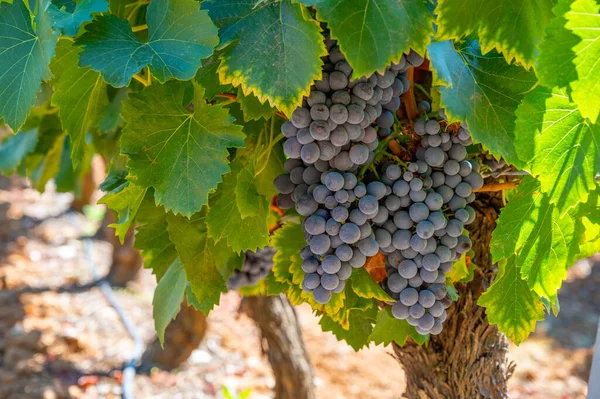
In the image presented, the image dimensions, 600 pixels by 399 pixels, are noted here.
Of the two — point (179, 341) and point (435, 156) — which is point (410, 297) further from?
point (179, 341)

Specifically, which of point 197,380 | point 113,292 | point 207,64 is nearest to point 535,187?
point 207,64

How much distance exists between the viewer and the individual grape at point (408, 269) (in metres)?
0.69

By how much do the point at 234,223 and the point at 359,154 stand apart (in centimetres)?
19

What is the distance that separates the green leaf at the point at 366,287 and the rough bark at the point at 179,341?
1.70 meters

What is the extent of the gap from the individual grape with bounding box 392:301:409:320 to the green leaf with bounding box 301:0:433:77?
300 mm

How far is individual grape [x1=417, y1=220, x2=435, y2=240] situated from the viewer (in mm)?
656

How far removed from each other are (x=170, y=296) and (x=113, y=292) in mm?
2883

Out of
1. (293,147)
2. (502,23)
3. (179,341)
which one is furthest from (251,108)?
(179,341)

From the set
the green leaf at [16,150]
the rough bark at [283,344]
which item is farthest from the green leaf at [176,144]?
the rough bark at [283,344]

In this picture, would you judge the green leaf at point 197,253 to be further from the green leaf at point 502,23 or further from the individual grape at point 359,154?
the green leaf at point 502,23

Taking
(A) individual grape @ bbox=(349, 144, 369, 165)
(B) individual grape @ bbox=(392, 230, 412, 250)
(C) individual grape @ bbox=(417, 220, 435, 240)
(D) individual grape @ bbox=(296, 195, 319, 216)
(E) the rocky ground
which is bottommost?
(E) the rocky ground

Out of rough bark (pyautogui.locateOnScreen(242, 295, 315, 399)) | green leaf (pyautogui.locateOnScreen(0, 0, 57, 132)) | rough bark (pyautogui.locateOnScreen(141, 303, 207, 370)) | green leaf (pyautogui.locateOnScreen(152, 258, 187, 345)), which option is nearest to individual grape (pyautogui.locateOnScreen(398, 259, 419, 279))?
green leaf (pyautogui.locateOnScreen(152, 258, 187, 345))

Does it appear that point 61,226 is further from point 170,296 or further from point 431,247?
point 431,247

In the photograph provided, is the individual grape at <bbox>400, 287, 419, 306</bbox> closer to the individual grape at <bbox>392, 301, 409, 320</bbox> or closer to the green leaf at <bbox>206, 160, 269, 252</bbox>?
the individual grape at <bbox>392, 301, 409, 320</bbox>
